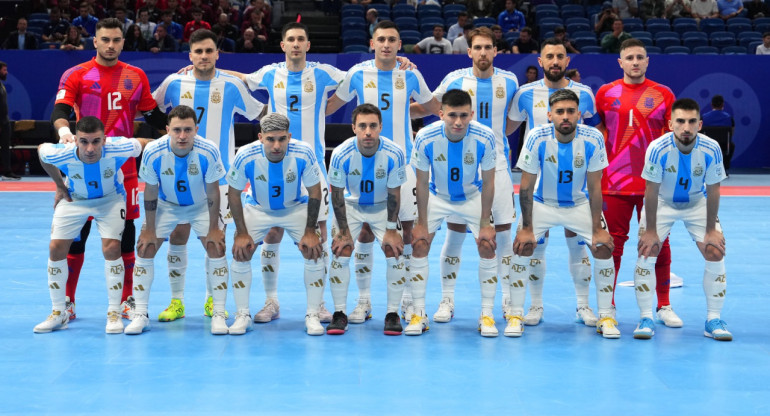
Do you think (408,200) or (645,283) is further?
(408,200)

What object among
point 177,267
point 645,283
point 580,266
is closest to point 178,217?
point 177,267

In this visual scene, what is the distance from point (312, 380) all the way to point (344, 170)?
204 centimetres

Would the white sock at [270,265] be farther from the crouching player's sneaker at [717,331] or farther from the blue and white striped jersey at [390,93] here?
the crouching player's sneaker at [717,331]

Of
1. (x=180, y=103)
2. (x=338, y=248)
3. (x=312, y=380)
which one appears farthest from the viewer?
(x=180, y=103)

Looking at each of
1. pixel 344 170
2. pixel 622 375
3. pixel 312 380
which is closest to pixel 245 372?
pixel 312 380

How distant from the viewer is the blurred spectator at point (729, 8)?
896 inches

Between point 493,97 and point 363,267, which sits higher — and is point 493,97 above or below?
above

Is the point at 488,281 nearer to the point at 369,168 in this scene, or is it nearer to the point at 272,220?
the point at 369,168

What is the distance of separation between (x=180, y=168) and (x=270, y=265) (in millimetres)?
1231

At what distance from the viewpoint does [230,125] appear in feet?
27.1

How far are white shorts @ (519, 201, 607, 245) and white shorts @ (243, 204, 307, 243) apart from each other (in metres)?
2.07

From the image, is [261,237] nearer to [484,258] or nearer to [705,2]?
[484,258]

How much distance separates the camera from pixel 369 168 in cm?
744

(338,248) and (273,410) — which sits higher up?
(338,248)
